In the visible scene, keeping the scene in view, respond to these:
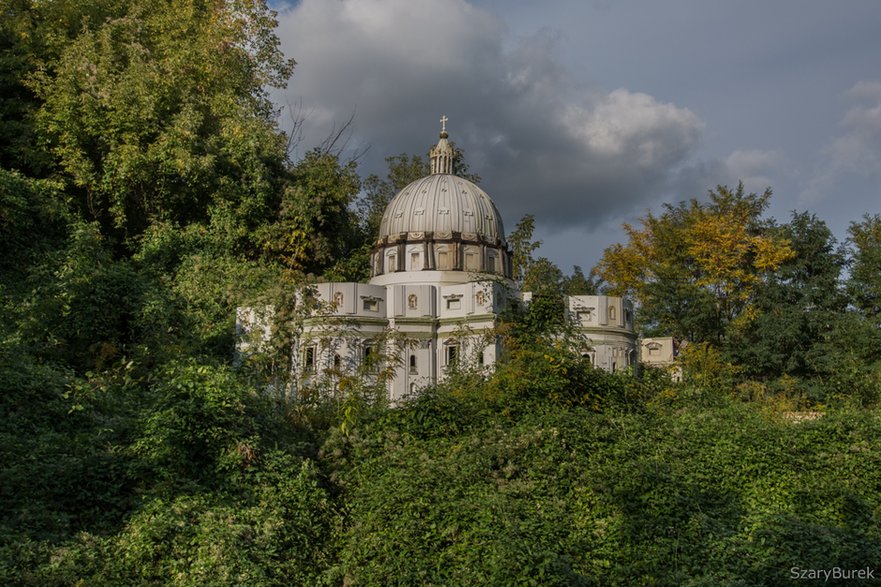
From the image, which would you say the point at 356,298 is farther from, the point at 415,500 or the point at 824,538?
the point at 824,538

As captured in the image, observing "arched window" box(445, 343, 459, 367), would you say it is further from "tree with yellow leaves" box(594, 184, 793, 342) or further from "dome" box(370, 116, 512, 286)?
"tree with yellow leaves" box(594, 184, 793, 342)

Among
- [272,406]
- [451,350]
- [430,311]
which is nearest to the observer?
[272,406]

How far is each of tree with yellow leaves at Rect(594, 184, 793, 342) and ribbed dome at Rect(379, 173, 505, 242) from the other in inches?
284

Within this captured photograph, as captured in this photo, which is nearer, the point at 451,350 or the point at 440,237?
the point at 451,350

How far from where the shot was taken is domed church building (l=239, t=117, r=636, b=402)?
2153cm

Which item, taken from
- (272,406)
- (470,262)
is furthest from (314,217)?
(272,406)

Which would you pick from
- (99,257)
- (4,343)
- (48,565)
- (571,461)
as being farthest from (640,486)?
(99,257)

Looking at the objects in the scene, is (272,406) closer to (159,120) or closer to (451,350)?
(451,350)

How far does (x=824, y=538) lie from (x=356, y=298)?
13.0 m

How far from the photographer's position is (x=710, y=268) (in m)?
30.9

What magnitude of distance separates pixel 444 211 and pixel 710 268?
1021 cm

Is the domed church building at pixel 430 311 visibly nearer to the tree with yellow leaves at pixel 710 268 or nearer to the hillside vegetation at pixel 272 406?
the hillside vegetation at pixel 272 406

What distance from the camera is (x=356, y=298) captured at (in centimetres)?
2220

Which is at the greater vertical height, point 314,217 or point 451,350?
point 314,217
